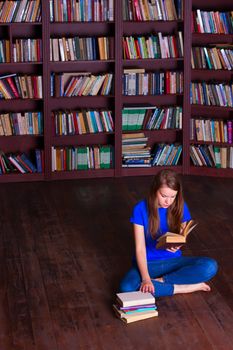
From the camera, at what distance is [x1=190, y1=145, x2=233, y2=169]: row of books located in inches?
318

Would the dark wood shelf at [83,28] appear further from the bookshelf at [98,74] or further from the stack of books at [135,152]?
the stack of books at [135,152]

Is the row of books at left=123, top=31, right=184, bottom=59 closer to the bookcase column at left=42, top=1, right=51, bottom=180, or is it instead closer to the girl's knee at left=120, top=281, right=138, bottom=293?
the bookcase column at left=42, top=1, right=51, bottom=180

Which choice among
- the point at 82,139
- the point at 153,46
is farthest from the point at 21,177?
the point at 153,46

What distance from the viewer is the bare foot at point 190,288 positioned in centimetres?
502

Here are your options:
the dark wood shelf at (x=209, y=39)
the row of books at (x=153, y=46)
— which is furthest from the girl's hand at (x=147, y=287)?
the dark wood shelf at (x=209, y=39)

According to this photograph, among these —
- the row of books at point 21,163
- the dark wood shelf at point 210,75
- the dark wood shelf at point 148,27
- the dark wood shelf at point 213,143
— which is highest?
the dark wood shelf at point 148,27

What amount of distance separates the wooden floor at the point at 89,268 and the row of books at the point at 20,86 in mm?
903

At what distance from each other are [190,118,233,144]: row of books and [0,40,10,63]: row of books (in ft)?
6.56

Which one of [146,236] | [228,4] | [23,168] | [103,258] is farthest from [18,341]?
[228,4]

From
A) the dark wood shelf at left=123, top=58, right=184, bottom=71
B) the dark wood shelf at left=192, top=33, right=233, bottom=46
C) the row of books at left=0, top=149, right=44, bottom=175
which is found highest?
the dark wood shelf at left=192, top=33, right=233, bottom=46

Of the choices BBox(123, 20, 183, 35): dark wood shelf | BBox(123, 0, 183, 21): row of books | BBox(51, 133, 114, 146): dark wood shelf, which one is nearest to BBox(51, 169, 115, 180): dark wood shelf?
BBox(51, 133, 114, 146): dark wood shelf

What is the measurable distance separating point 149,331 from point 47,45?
391cm

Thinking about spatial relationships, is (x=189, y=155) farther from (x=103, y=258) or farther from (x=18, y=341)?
(x=18, y=341)

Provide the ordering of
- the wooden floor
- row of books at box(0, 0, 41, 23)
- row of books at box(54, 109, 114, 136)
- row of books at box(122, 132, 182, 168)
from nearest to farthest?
the wooden floor → row of books at box(0, 0, 41, 23) → row of books at box(54, 109, 114, 136) → row of books at box(122, 132, 182, 168)
